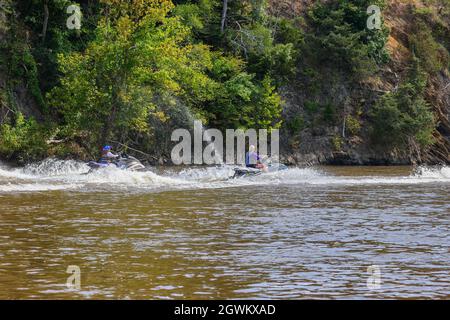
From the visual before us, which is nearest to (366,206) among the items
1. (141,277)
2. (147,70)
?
(141,277)

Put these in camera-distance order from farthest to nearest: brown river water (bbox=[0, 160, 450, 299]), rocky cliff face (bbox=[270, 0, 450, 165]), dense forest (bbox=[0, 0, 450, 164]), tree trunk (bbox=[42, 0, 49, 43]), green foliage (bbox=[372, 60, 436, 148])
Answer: rocky cliff face (bbox=[270, 0, 450, 165]) < green foliage (bbox=[372, 60, 436, 148]) < tree trunk (bbox=[42, 0, 49, 43]) < dense forest (bbox=[0, 0, 450, 164]) < brown river water (bbox=[0, 160, 450, 299])

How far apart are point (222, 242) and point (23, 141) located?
27.0 meters

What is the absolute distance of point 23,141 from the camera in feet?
136

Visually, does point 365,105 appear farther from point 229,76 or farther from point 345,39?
point 229,76

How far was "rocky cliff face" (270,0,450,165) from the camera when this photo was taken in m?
53.9

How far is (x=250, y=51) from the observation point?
52.2 meters

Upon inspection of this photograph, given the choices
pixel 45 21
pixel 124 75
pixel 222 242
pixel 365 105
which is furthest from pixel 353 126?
pixel 222 242

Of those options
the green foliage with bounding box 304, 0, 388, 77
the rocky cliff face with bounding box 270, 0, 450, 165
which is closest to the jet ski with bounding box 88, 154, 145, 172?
the rocky cliff face with bounding box 270, 0, 450, 165

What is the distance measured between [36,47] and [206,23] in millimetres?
10842

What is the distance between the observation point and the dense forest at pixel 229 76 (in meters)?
40.3

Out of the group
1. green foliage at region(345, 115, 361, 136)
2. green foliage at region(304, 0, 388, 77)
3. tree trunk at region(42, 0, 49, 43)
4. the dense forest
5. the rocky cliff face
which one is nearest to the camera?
the dense forest

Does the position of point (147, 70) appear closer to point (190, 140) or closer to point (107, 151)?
point (107, 151)

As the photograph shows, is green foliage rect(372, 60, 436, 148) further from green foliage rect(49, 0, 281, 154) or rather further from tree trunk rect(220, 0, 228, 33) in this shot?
green foliage rect(49, 0, 281, 154)

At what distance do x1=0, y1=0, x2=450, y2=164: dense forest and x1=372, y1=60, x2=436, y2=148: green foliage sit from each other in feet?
0.29
